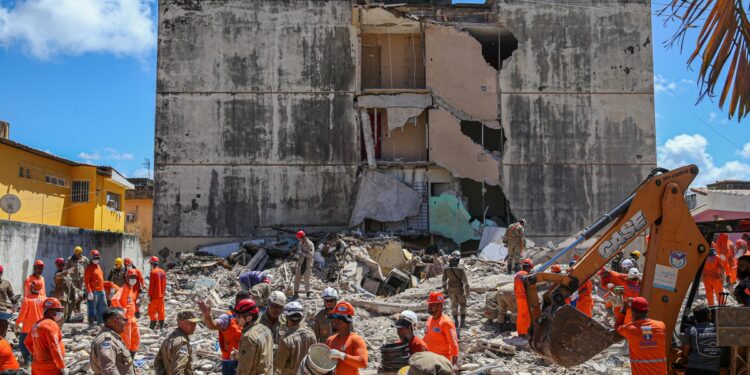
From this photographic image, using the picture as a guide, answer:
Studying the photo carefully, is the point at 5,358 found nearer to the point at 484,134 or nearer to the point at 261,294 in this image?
the point at 261,294

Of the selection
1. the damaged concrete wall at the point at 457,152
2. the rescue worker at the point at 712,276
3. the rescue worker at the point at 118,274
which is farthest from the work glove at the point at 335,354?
the damaged concrete wall at the point at 457,152

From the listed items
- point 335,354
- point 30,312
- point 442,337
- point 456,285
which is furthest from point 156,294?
point 335,354

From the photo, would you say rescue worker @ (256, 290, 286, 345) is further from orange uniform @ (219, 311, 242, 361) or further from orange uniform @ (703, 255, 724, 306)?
orange uniform @ (703, 255, 724, 306)

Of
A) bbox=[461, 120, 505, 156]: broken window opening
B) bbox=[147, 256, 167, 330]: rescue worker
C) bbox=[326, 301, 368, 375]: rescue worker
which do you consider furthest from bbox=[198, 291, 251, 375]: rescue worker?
bbox=[461, 120, 505, 156]: broken window opening

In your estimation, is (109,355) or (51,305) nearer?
(109,355)

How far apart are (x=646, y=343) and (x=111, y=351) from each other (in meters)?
4.88

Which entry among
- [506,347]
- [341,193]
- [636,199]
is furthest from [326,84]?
[636,199]

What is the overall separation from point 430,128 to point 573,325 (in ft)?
63.5

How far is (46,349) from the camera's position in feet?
21.3

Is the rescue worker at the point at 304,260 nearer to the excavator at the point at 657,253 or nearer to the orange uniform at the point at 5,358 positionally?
the excavator at the point at 657,253

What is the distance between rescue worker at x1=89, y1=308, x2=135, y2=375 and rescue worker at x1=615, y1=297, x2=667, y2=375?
4.66 metres

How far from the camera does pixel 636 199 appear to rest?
23.2ft

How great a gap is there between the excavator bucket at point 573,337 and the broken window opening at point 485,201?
19263mm

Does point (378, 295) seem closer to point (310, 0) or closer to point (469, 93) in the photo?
point (469, 93)
